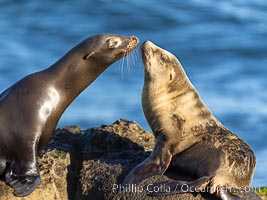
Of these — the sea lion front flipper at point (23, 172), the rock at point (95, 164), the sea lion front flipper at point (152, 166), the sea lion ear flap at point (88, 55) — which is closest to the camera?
the sea lion front flipper at point (23, 172)

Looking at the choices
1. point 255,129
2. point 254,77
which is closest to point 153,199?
point 255,129

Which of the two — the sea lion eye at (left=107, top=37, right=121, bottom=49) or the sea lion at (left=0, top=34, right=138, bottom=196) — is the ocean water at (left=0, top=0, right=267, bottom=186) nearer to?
the sea lion eye at (left=107, top=37, right=121, bottom=49)

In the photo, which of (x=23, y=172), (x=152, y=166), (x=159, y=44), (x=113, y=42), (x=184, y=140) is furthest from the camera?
(x=159, y=44)

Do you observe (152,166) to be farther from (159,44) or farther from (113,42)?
(159,44)

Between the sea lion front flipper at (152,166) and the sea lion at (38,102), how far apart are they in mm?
806

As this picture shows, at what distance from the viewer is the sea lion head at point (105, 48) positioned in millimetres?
9141

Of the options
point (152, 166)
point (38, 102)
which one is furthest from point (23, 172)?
point (152, 166)

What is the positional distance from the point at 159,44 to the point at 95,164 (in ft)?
32.1

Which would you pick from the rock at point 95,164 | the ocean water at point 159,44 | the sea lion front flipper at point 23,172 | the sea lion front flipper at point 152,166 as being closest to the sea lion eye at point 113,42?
the rock at point 95,164

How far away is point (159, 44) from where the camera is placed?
18.3 metres

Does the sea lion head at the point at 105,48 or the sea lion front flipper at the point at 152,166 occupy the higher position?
the sea lion head at the point at 105,48

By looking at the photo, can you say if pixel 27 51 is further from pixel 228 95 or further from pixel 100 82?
pixel 228 95

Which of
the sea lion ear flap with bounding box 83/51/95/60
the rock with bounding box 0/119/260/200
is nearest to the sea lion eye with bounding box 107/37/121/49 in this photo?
the sea lion ear flap with bounding box 83/51/95/60

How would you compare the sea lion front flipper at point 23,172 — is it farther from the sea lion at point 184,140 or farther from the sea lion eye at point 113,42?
the sea lion eye at point 113,42
